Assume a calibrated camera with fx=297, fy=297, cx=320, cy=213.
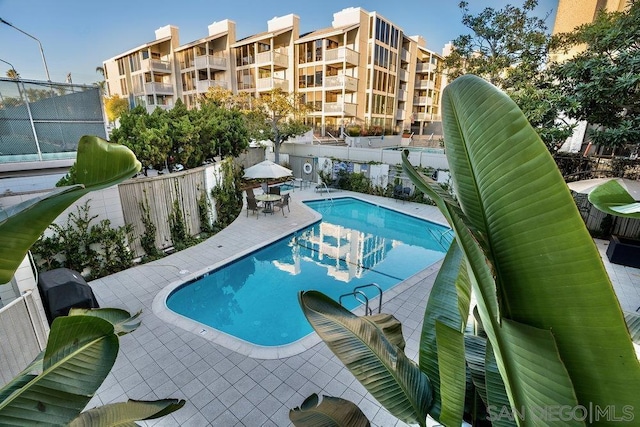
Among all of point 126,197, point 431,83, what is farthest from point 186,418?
point 431,83

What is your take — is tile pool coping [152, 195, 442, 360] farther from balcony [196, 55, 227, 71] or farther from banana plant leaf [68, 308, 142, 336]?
balcony [196, 55, 227, 71]

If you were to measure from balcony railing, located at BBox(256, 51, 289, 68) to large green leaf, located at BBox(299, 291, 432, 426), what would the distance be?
94.3 ft

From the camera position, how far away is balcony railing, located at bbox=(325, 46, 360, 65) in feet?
79.9

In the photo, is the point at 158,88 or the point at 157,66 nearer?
the point at 157,66

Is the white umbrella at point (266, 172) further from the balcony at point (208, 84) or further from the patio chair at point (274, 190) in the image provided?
the balcony at point (208, 84)

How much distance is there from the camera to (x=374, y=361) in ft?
5.89

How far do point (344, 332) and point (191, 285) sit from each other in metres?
6.82

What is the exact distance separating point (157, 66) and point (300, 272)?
33.5m

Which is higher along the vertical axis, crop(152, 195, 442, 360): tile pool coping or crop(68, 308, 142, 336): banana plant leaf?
crop(68, 308, 142, 336): banana plant leaf

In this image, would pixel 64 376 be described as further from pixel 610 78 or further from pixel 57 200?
pixel 610 78

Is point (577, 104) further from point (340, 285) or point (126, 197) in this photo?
point (126, 197)

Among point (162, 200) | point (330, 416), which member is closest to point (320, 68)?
point (162, 200)

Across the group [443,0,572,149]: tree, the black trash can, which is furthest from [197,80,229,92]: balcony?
the black trash can

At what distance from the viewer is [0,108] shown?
28.0ft
